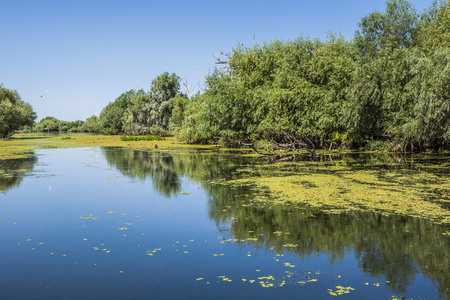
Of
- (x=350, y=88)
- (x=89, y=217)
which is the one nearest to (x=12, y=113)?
(x=350, y=88)

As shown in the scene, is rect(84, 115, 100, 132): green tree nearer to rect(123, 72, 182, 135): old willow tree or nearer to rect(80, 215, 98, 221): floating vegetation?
rect(123, 72, 182, 135): old willow tree

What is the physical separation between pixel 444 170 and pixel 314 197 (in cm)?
1176

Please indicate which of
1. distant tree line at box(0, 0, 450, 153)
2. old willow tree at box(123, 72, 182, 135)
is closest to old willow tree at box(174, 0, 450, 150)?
distant tree line at box(0, 0, 450, 153)

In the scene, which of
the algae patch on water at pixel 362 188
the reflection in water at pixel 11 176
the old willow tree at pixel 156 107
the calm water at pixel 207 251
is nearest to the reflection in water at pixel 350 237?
the calm water at pixel 207 251

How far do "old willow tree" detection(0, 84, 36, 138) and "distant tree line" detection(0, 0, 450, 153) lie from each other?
165 feet

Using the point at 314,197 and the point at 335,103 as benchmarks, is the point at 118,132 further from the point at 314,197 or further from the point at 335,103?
the point at 314,197

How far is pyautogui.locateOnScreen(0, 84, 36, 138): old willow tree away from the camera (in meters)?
76.0

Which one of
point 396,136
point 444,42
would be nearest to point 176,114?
point 396,136

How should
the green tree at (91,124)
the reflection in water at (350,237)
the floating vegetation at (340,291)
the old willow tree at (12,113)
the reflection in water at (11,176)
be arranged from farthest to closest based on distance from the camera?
1. the green tree at (91,124)
2. the old willow tree at (12,113)
3. the reflection in water at (11,176)
4. the reflection in water at (350,237)
5. the floating vegetation at (340,291)

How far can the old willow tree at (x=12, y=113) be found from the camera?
249 ft

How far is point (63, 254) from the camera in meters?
8.47

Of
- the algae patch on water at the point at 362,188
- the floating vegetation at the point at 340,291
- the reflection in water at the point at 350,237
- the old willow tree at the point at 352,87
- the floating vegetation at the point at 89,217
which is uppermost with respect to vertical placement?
the old willow tree at the point at 352,87

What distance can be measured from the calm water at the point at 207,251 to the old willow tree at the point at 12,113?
234 feet

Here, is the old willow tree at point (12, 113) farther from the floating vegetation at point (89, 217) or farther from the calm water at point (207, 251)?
the floating vegetation at point (89, 217)
